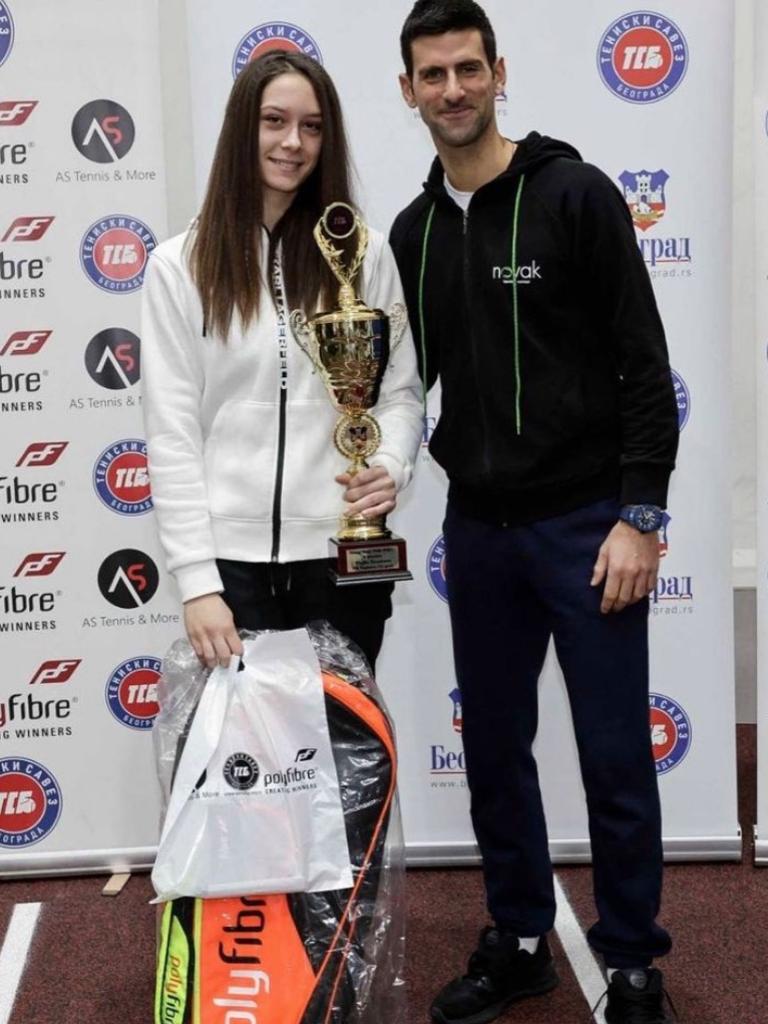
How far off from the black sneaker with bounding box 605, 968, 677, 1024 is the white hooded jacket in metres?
0.91

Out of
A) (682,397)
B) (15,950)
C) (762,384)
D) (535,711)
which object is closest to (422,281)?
(535,711)

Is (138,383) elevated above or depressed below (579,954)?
above

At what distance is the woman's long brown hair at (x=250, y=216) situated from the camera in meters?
1.91


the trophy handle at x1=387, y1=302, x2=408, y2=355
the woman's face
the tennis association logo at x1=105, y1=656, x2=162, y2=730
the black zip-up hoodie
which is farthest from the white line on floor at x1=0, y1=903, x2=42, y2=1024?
the woman's face

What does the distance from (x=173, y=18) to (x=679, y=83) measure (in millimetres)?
1428

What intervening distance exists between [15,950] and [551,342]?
1.64 meters

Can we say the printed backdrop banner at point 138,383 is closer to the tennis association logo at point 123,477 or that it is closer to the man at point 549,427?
the tennis association logo at point 123,477

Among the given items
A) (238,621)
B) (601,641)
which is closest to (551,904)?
(601,641)

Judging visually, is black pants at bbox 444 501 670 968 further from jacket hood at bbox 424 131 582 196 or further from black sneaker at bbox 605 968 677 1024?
jacket hood at bbox 424 131 582 196

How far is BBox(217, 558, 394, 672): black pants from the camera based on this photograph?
2.01 m

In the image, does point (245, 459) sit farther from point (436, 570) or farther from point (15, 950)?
point (15, 950)

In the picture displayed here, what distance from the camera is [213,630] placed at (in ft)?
6.36

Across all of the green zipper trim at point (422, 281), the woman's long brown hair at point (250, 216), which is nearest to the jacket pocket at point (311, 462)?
the woman's long brown hair at point (250, 216)

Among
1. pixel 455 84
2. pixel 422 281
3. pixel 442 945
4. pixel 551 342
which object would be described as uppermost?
pixel 455 84
